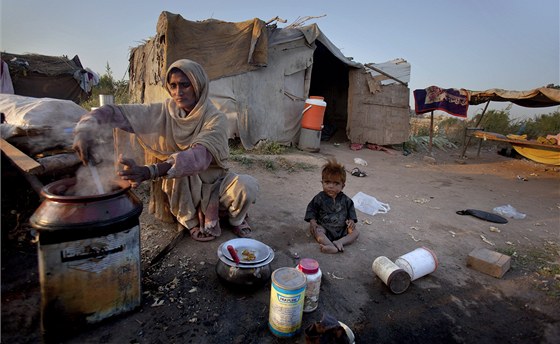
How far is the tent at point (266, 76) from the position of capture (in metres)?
6.64

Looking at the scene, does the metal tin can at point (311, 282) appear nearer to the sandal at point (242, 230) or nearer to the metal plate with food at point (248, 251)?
the metal plate with food at point (248, 251)

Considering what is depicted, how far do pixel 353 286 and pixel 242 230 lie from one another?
4.01 ft

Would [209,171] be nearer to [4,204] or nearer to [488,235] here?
[4,204]

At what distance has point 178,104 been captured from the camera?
8.71 feet

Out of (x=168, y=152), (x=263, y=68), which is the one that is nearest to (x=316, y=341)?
(x=168, y=152)

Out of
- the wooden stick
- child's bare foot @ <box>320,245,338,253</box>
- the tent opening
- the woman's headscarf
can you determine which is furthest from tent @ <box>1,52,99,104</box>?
child's bare foot @ <box>320,245,338,253</box>

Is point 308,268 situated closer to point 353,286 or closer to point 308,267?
point 308,267

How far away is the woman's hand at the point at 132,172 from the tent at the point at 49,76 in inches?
465

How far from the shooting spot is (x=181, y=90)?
101 inches

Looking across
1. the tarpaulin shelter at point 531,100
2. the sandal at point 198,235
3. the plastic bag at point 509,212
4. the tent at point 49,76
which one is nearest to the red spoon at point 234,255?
the sandal at point 198,235

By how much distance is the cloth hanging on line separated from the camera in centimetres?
919

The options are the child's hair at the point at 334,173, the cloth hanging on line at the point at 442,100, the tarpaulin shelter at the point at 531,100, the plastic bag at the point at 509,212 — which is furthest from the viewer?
the cloth hanging on line at the point at 442,100

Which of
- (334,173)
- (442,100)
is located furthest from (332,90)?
(334,173)

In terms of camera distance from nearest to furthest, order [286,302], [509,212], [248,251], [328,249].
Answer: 1. [286,302]
2. [248,251]
3. [328,249]
4. [509,212]
